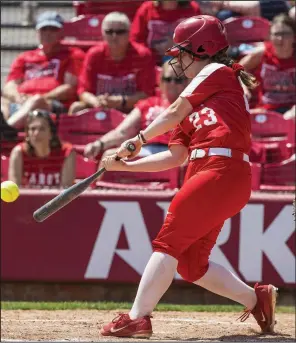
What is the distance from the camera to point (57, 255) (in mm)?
7059

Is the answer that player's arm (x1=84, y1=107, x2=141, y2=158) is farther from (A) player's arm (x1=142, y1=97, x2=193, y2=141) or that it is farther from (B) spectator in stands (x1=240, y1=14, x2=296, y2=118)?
(A) player's arm (x1=142, y1=97, x2=193, y2=141)

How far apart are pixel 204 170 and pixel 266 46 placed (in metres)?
4.06

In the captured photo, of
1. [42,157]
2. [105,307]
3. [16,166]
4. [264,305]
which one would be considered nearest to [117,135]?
[42,157]

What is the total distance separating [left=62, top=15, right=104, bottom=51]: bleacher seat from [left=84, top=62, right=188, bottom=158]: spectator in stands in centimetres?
187

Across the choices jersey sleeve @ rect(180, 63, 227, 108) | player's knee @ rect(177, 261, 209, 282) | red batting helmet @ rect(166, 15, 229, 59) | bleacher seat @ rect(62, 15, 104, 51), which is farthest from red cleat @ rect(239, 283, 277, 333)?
bleacher seat @ rect(62, 15, 104, 51)

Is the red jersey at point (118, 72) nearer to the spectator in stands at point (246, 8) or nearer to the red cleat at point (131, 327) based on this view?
the spectator in stands at point (246, 8)

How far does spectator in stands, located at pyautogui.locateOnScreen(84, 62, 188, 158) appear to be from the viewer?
7457mm

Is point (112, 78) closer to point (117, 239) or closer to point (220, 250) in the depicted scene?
point (117, 239)

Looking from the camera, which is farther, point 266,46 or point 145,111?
point 266,46

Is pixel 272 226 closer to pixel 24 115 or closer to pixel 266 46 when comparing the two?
pixel 266 46

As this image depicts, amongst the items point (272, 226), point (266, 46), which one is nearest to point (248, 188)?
point (272, 226)

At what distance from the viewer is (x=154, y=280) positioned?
450 centimetres

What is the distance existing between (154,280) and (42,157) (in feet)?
10.8

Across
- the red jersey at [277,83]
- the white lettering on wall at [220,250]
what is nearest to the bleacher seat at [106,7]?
the red jersey at [277,83]
